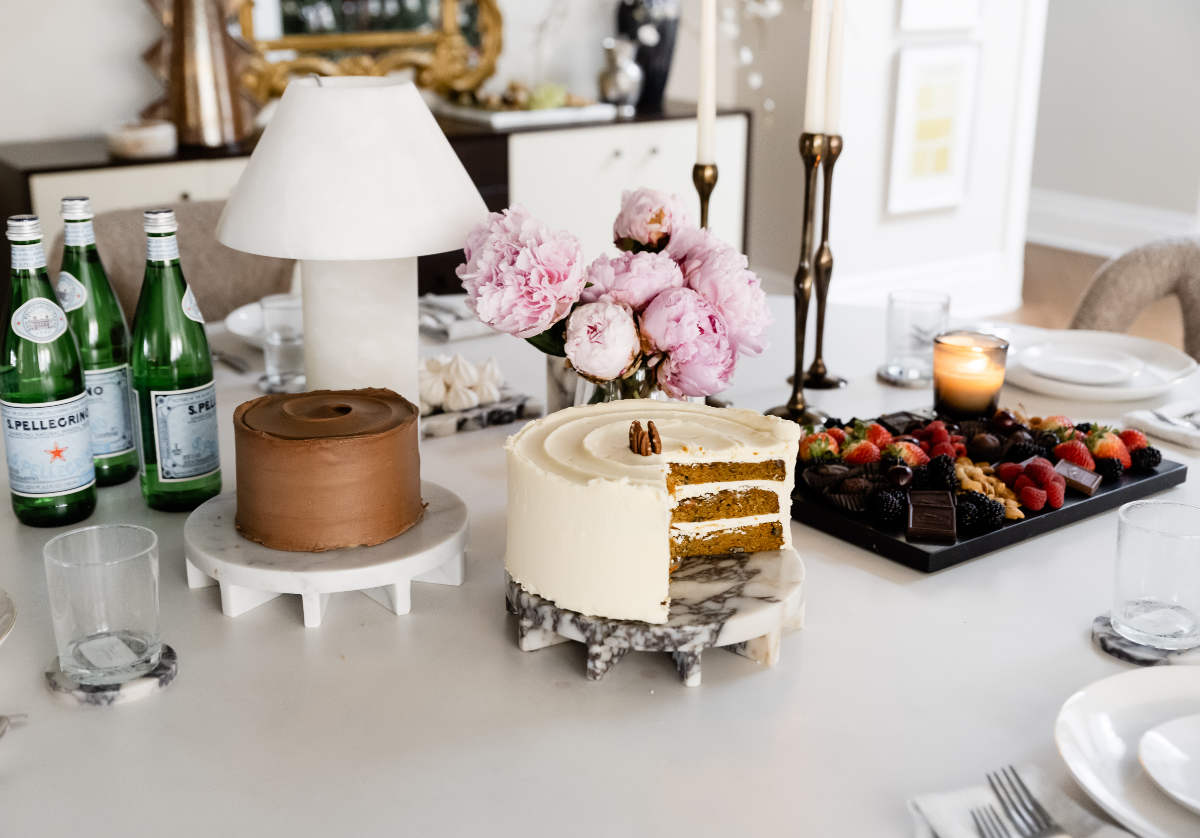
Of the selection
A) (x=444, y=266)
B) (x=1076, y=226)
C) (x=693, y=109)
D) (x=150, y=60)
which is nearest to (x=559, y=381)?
(x=444, y=266)

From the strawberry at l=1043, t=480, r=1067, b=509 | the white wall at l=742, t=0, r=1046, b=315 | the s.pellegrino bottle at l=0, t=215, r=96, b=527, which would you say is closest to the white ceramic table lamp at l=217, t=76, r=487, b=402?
the s.pellegrino bottle at l=0, t=215, r=96, b=527

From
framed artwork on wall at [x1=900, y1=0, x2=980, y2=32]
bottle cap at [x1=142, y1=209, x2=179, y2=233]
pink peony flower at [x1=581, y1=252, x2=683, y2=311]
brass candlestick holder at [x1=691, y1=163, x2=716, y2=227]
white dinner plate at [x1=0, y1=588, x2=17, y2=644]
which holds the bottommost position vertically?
white dinner plate at [x1=0, y1=588, x2=17, y2=644]

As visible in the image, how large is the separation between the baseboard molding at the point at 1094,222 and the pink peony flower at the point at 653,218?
17.4ft

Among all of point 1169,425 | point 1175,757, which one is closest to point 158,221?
point 1175,757

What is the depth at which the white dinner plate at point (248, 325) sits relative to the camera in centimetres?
203

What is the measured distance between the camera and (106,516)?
4.62ft

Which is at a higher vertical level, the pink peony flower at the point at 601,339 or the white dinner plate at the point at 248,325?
the pink peony flower at the point at 601,339

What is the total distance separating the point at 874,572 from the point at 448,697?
48 cm

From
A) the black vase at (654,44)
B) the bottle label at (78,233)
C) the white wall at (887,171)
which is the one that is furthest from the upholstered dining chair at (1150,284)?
the white wall at (887,171)

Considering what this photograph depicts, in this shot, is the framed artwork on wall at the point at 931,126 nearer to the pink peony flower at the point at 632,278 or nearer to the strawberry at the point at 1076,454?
the strawberry at the point at 1076,454

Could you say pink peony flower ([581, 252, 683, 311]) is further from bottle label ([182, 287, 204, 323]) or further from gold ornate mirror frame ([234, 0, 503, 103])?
gold ornate mirror frame ([234, 0, 503, 103])

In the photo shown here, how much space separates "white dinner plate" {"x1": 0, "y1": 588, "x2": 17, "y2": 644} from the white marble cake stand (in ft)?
0.53

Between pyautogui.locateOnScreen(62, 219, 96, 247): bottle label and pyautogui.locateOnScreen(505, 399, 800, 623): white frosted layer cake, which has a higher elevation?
pyautogui.locateOnScreen(62, 219, 96, 247): bottle label

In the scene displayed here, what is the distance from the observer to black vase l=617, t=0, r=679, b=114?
4.20m
